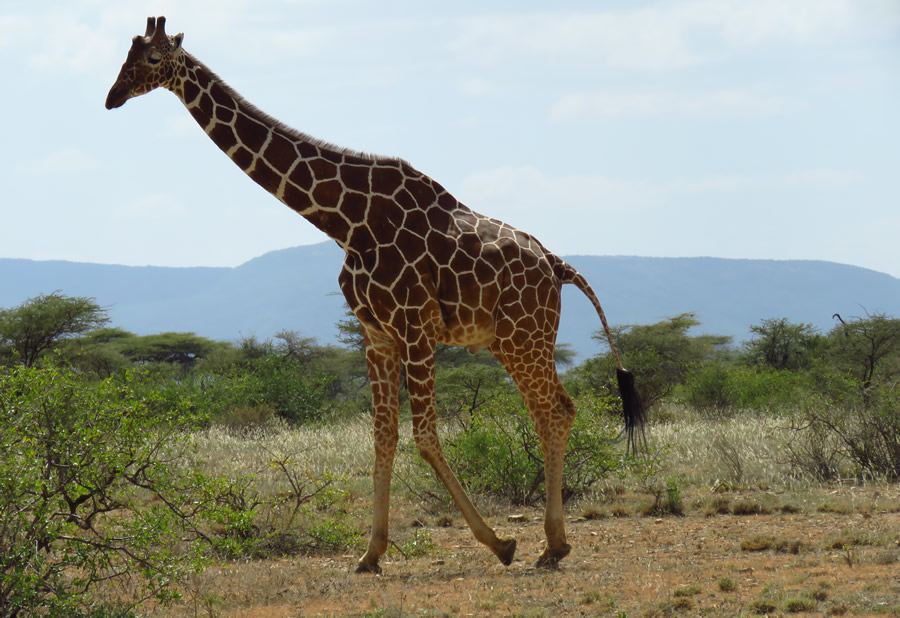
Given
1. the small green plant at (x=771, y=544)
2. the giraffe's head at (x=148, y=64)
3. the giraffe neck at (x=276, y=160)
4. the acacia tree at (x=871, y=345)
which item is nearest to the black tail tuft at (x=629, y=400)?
the small green plant at (x=771, y=544)

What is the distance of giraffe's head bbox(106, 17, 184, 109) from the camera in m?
6.36

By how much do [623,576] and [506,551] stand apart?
0.87 m

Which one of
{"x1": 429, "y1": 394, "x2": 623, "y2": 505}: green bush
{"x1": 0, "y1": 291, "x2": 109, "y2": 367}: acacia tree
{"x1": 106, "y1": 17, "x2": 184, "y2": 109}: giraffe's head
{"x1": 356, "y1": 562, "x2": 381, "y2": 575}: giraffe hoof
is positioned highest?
{"x1": 106, "y1": 17, "x2": 184, "y2": 109}: giraffe's head

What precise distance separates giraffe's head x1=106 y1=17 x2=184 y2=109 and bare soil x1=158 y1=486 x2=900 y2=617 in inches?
127

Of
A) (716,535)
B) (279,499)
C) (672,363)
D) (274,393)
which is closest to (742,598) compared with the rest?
(716,535)

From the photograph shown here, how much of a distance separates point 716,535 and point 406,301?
3125 mm

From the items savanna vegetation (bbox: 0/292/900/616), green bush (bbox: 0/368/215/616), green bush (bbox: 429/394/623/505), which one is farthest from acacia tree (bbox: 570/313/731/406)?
green bush (bbox: 0/368/215/616)

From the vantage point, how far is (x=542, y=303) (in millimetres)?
7020

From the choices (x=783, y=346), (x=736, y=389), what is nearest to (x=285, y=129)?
(x=736, y=389)

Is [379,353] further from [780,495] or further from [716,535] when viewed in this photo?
[780,495]

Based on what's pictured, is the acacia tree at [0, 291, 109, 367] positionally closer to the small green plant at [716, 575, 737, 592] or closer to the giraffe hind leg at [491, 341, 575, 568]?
the giraffe hind leg at [491, 341, 575, 568]

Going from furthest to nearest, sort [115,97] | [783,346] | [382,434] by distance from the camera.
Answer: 1. [783,346]
2. [382,434]
3. [115,97]

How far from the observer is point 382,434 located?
6.84 metres

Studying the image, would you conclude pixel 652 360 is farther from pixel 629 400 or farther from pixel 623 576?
pixel 623 576
